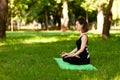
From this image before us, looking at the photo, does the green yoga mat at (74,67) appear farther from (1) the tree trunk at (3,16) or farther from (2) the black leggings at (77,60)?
(1) the tree trunk at (3,16)

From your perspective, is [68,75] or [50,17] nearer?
[68,75]

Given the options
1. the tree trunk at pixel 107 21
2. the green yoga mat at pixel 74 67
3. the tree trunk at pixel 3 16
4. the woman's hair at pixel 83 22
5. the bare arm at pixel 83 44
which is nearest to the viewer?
the green yoga mat at pixel 74 67

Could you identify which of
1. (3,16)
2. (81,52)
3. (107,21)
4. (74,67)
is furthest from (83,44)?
(107,21)

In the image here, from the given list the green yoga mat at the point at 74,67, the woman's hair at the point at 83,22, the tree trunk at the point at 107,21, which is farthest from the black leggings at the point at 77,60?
the tree trunk at the point at 107,21

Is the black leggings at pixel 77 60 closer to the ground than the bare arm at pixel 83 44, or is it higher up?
closer to the ground

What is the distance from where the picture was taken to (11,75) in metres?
10.9

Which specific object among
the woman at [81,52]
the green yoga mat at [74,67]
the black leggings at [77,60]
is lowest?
the green yoga mat at [74,67]

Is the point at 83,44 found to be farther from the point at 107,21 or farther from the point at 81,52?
Result: the point at 107,21

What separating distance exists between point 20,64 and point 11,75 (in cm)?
254

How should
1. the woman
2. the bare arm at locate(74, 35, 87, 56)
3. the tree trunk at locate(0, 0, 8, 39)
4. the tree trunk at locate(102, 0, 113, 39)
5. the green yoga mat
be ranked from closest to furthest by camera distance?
the green yoga mat → the woman → the bare arm at locate(74, 35, 87, 56) → the tree trunk at locate(0, 0, 8, 39) → the tree trunk at locate(102, 0, 113, 39)

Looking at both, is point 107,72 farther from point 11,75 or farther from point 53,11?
point 53,11

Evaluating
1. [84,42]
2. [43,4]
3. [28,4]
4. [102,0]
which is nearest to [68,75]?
[84,42]

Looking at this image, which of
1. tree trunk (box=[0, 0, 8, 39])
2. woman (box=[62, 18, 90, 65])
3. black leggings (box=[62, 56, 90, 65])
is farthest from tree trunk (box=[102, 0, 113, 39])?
black leggings (box=[62, 56, 90, 65])

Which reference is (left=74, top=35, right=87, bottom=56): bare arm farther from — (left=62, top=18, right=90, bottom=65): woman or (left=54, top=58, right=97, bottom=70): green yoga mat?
(left=54, top=58, right=97, bottom=70): green yoga mat
